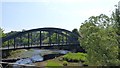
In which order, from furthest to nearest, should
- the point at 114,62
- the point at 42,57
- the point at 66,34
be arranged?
the point at 66,34, the point at 42,57, the point at 114,62

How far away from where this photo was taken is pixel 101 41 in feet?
53.7

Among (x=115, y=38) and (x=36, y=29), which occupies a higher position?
(x=36, y=29)

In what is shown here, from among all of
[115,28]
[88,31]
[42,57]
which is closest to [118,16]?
[115,28]

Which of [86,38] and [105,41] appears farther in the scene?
[86,38]

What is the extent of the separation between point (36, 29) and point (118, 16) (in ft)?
130

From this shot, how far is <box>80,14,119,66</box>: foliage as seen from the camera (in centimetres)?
1582

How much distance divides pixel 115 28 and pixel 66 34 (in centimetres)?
4929

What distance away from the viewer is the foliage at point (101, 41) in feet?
51.9

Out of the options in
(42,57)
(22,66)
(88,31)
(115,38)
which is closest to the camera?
(22,66)

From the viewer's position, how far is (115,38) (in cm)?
1622

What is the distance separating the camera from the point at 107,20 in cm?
1756

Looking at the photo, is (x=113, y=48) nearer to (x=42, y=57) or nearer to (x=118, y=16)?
A: (x=118, y=16)

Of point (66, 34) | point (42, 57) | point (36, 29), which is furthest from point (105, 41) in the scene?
→ point (66, 34)

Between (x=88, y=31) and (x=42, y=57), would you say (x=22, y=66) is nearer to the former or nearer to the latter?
(x=88, y=31)
